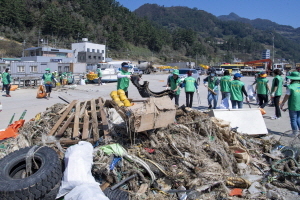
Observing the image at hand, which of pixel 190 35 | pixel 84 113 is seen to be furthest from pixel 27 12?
pixel 84 113

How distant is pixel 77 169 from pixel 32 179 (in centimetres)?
59

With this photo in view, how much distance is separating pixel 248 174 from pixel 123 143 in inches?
92.8

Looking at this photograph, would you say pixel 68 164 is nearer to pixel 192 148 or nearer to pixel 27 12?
pixel 192 148

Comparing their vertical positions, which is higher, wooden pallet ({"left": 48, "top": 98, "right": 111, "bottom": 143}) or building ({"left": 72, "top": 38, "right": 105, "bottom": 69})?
building ({"left": 72, "top": 38, "right": 105, "bottom": 69})

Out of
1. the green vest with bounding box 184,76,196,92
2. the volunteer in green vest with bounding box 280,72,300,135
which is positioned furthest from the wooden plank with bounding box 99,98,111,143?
the volunteer in green vest with bounding box 280,72,300,135

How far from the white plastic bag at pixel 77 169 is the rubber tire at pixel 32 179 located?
0.16 metres

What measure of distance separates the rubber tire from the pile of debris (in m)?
0.53

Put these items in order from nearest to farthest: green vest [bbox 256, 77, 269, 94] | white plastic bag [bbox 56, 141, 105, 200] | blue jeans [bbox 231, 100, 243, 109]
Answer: white plastic bag [bbox 56, 141, 105, 200] → blue jeans [bbox 231, 100, 243, 109] → green vest [bbox 256, 77, 269, 94]

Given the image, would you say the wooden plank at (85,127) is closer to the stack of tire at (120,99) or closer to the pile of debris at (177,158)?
the pile of debris at (177,158)

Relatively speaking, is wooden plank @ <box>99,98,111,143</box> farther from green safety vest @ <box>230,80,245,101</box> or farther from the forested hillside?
the forested hillside

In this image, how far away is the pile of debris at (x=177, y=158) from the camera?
3852 mm

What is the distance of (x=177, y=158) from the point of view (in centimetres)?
438

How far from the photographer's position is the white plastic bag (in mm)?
3502

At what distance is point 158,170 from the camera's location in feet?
13.7
